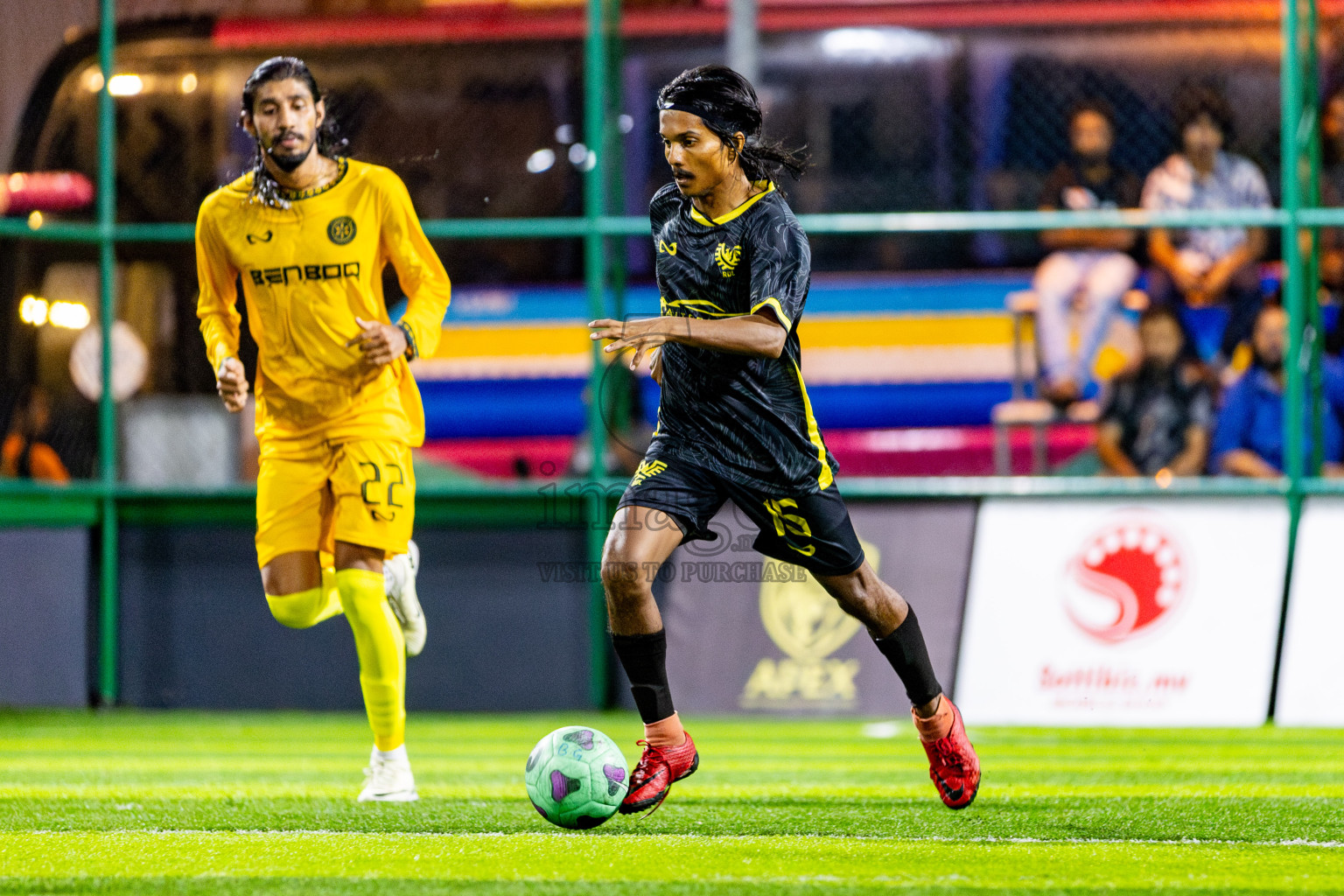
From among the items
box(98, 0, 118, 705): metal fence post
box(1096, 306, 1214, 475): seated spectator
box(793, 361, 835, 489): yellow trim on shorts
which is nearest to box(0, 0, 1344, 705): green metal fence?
box(98, 0, 118, 705): metal fence post

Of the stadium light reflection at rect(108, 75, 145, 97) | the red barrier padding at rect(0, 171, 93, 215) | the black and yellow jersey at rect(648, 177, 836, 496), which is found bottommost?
the black and yellow jersey at rect(648, 177, 836, 496)

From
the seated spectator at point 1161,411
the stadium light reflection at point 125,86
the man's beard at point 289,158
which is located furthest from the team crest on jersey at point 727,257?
the stadium light reflection at point 125,86

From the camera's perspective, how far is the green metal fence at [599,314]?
8664mm

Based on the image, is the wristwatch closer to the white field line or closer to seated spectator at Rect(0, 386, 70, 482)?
the white field line

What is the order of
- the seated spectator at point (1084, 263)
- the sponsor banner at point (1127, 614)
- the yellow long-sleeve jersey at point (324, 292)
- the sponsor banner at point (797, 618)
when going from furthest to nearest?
1. the seated spectator at point (1084, 263)
2. the sponsor banner at point (797, 618)
3. the sponsor banner at point (1127, 614)
4. the yellow long-sleeve jersey at point (324, 292)

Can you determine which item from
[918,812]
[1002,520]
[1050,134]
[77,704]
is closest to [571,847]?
[918,812]

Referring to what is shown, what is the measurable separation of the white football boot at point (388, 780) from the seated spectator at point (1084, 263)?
5983 millimetres

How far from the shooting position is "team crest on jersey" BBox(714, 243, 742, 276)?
4.70 meters

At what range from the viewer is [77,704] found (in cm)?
904

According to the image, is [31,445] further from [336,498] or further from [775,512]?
[775,512]

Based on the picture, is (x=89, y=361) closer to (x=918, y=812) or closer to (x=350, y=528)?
(x=350, y=528)

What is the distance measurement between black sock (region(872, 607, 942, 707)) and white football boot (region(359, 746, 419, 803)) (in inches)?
58.9

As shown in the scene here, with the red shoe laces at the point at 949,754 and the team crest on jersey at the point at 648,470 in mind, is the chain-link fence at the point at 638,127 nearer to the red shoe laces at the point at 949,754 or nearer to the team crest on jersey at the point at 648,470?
the team crest on jersey at the point at 648,470

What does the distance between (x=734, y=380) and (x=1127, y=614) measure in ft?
13.4
